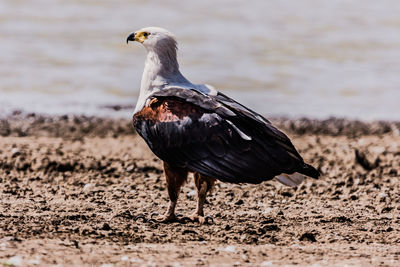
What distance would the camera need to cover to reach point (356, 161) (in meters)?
9.51

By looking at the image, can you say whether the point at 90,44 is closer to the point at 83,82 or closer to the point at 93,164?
the point at 83,82

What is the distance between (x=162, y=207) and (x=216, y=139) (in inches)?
51.3

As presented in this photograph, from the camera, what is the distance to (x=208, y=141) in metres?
6.64

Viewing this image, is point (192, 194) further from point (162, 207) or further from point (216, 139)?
point (216, 139)

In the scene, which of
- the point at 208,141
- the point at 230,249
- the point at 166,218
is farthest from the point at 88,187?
the point at 230,249

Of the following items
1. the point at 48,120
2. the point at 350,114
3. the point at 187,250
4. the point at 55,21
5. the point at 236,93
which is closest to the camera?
the point at 187,250

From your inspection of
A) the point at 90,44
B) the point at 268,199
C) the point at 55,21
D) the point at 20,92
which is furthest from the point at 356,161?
the point at 55,21

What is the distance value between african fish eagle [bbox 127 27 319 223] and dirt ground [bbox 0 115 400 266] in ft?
1.42

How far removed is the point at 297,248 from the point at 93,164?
377 centimetres

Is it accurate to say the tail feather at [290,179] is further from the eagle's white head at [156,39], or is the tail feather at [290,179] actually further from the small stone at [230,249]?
the eagle's white head at [156,39]

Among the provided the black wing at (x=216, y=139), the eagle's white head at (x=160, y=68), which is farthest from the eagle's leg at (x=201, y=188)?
the eagle's white head at (x=160, y=68)

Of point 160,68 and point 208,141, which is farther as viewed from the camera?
point 160,68

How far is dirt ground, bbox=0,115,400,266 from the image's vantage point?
5750 millimetres

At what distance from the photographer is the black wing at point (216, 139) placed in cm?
651
